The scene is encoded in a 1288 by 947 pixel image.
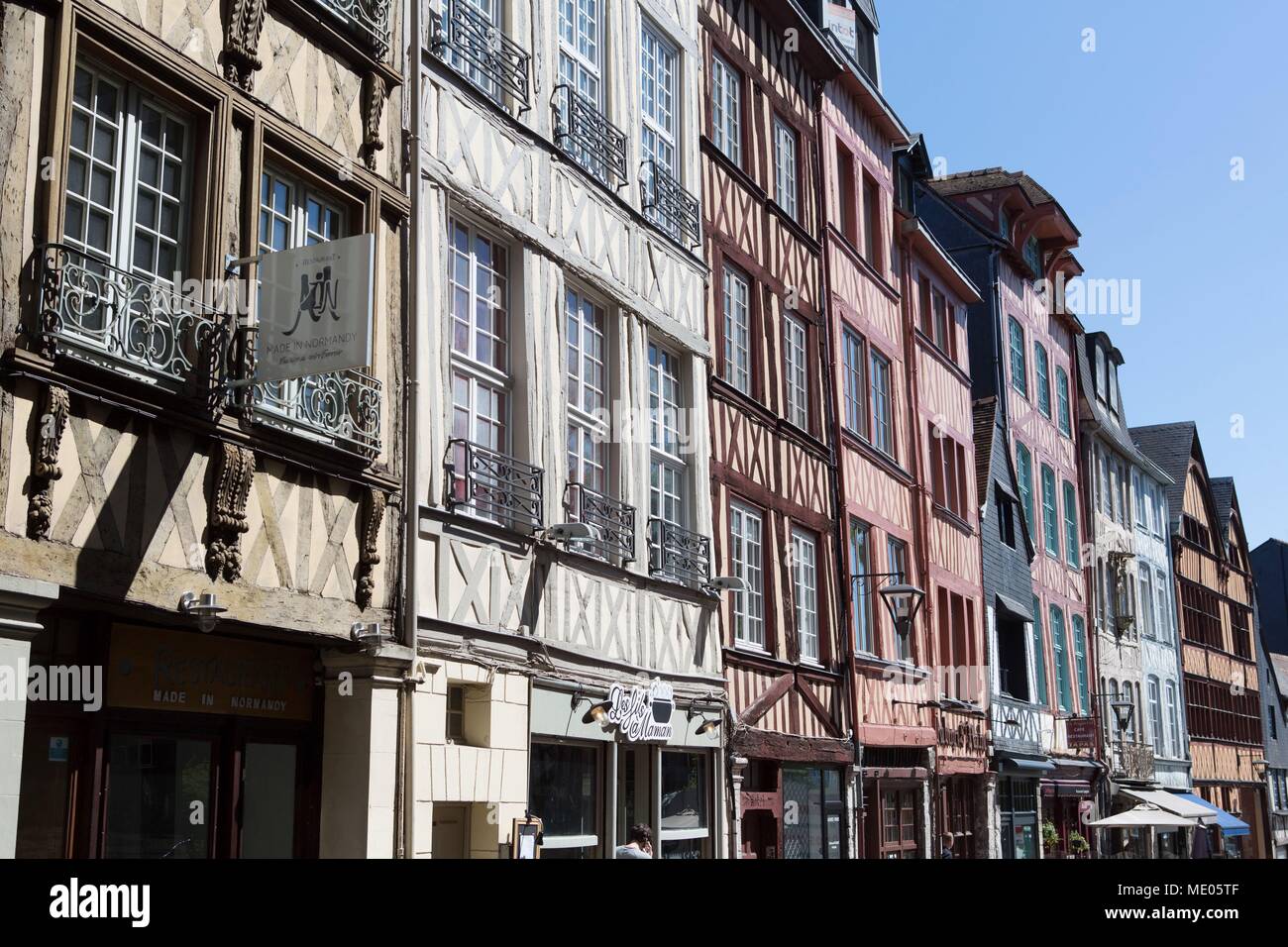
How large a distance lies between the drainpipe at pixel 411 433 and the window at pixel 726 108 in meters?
5.94

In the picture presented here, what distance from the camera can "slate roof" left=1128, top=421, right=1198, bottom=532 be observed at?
40500mm

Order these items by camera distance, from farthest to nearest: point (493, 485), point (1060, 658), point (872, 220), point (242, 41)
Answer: point (1060, 658) < point (872, 220) < point (493, 485) < point (242, 41)

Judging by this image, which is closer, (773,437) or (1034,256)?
(773,437)

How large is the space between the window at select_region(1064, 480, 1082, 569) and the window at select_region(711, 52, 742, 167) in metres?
16.4

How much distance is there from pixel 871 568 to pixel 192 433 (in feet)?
40.6

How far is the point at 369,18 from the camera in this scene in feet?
30.9

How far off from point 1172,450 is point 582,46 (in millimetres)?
33751

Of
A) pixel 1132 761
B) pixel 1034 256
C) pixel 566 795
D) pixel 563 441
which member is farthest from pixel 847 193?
pixel 1132 761

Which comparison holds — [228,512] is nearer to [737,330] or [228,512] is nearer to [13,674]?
[13,674]

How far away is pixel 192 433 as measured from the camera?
749cm

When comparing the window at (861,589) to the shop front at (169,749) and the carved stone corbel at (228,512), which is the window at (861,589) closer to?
the shop front at (169,749)

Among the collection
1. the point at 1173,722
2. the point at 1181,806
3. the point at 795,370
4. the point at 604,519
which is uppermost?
the point at 795,370

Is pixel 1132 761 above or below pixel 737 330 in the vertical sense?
below

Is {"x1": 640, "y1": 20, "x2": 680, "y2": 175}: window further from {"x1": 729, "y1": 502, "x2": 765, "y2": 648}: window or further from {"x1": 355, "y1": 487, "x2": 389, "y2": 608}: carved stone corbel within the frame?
{"x1": 355, "y1": 487, "x2": 389, "y2": 608}: carved stone corbel
